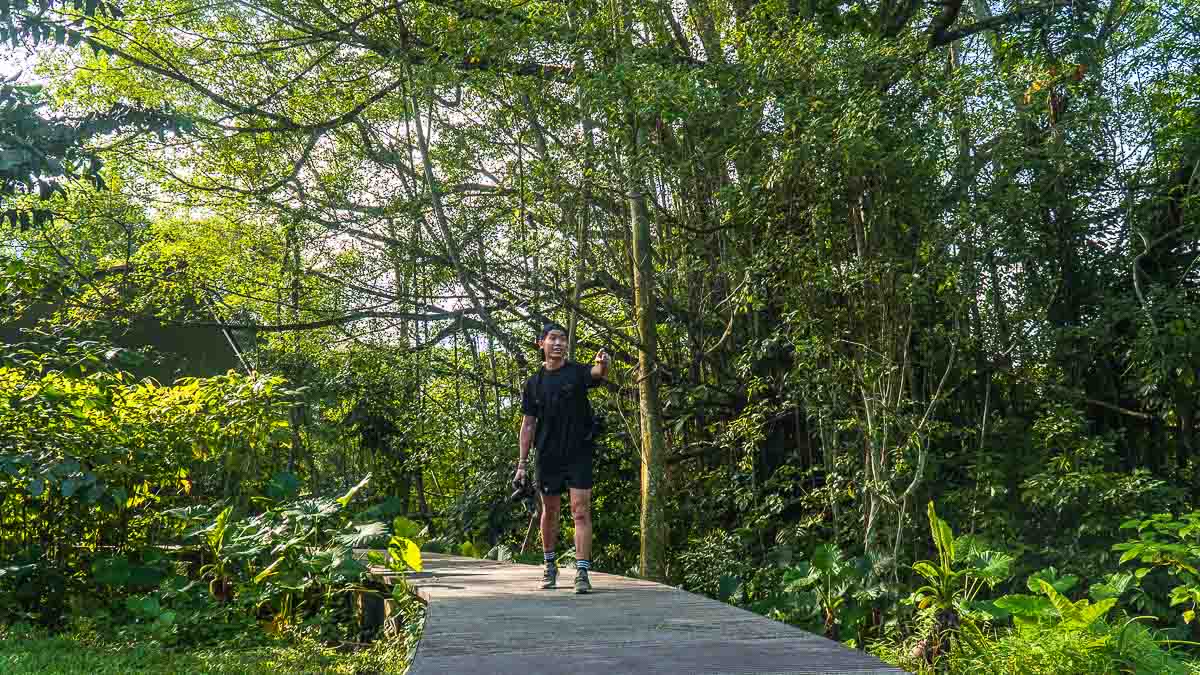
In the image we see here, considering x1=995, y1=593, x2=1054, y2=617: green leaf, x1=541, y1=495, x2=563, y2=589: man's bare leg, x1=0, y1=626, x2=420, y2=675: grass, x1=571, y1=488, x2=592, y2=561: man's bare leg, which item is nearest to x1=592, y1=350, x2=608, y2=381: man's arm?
x1=571, y1=488, x2=592, y2=561: man's bare leg

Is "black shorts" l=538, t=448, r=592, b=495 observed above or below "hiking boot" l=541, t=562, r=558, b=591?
above

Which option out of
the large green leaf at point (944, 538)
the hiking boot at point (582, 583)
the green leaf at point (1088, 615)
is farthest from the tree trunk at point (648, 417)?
the green leaf at point (1088, 615)

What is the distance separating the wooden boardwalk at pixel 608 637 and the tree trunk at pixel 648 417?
1645mm

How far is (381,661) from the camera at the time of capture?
16.9 feet

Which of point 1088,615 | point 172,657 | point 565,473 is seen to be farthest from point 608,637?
point 172,657

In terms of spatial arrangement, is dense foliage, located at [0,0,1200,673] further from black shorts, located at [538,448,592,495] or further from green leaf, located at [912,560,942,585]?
black shorts, located at [538,448,592,495]

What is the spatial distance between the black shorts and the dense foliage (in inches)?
61.9

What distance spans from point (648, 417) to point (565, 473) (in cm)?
194

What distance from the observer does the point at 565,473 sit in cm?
557

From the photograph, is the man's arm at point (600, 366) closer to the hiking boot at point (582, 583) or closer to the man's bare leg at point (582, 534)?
the man's bare leg at point (582, 534)

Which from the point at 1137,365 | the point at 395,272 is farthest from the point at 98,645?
the point at 1137,365

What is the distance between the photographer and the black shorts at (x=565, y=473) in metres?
5.47

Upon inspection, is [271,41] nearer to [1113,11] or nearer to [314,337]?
[314,337]

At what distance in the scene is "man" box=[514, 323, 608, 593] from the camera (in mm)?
5457
